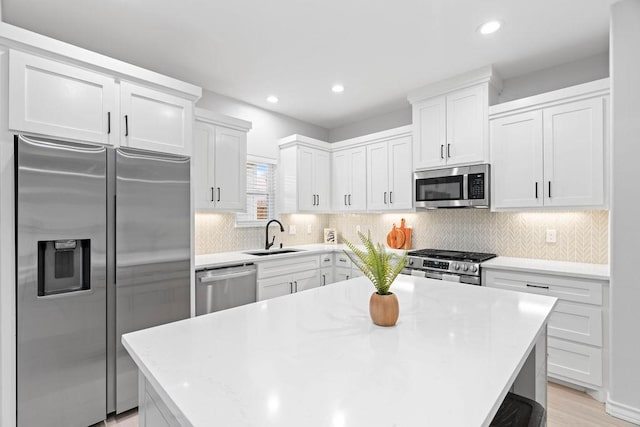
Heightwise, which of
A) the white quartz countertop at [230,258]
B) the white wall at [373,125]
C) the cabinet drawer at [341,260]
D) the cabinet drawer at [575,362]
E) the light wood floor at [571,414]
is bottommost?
the light wood floor at [571,414]

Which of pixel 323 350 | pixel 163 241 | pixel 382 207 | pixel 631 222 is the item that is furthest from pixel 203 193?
pixel 631 222

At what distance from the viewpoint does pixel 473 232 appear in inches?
140

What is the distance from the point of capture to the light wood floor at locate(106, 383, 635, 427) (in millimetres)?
2139

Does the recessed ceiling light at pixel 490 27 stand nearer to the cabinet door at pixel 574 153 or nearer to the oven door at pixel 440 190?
the cabinet door at pixel 574 153

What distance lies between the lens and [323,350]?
3.44 feet

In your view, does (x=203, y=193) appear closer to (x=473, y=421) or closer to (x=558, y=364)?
(x=473, y=421)

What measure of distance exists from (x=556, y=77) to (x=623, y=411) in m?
2.79

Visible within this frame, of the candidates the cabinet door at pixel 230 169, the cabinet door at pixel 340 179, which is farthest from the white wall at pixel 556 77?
the cabinet door at pixel 230 169

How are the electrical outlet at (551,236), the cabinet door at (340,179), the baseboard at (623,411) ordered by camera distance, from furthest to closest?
the cabinet door at (340,179) → the electrical outlet at (551,236) → the baseboard at (623,411)

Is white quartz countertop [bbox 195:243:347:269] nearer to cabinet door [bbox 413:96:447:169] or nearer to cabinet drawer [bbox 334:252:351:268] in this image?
cabinet drawer [bbox 334:252:351:268]

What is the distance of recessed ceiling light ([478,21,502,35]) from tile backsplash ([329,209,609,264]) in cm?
175

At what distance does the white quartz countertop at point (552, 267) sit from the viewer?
7.98 ft

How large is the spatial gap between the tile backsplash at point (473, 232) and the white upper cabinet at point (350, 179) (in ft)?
1.20

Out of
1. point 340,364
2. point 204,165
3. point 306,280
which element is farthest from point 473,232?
A: point 340,364
